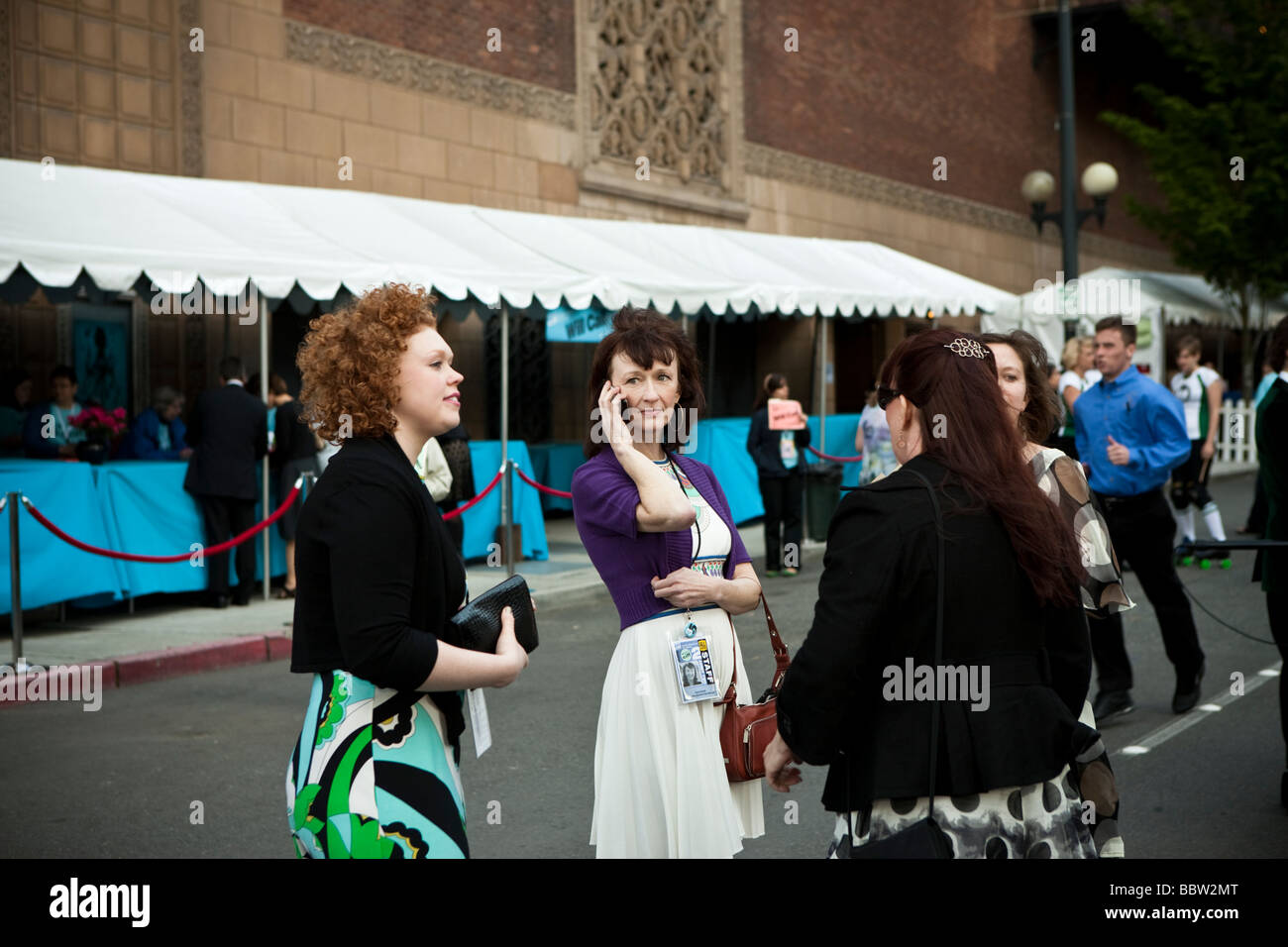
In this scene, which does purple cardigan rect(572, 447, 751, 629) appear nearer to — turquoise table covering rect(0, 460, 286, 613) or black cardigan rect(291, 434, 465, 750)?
black cardigan rect(291, 434, 465, 750)

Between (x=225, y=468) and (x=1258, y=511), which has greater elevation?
(x=225, y=468)

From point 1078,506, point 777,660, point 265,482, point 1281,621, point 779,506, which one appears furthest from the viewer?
point 779,506

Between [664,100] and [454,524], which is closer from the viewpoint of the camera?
[454,524]

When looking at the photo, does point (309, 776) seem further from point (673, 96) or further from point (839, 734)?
point (673, 96)

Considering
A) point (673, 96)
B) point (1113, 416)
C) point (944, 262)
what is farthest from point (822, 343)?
point (944, 262)

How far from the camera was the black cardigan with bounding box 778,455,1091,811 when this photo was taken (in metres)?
2.71

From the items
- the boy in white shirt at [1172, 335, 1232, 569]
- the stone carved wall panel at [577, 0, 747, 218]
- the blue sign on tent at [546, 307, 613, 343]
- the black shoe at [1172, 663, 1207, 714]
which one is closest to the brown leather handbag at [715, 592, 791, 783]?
the black shoe at [1172, 663, 1207, 714]

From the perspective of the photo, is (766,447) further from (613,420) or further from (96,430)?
(613,420)

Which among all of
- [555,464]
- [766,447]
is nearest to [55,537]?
[766,447]

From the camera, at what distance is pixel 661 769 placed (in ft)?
12.0

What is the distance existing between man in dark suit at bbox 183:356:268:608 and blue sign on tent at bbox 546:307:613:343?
3.53 metres

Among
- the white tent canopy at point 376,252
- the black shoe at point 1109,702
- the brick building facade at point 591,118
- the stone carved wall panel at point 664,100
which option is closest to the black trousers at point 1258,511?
the black shoe at point 1109,702

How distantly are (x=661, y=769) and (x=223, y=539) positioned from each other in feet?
28.0

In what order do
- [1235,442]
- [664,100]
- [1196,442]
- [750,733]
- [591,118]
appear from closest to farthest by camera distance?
[750,733] < [1196,442] < [591,118] < [664,100] < [1235,442]
